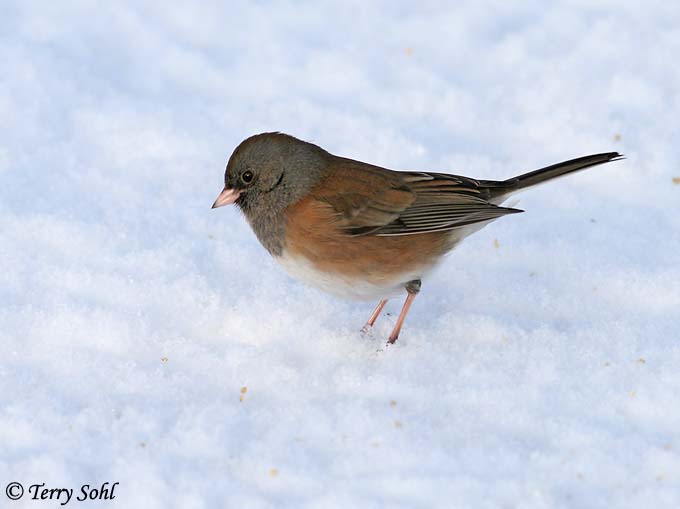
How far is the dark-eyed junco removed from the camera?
3.66 m

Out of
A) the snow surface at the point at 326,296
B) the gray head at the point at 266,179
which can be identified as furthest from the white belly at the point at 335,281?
the snow surface at the point at 326,296

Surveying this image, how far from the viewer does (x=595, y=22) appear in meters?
6.07

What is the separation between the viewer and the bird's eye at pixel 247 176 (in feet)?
12.5

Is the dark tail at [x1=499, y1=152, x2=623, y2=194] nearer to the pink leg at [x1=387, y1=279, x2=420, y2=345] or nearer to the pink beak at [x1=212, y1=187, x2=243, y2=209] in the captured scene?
the pink leg at [x1=387, y1=279, x2=420, y2=345]

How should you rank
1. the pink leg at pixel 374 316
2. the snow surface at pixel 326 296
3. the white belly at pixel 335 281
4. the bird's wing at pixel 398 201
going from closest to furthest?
1. the snow surface at pixel 326 296
2. the white belly at pixel 335 281
3. the bird's wing at pixel 398 201
4. the pink leg at pixel 374 316

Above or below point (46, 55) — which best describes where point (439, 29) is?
above

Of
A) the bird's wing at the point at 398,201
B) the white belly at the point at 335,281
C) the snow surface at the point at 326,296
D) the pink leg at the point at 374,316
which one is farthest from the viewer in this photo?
the pink leg at the point at 374,316

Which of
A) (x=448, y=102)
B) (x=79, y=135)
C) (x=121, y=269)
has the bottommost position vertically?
(x=121, y=269)

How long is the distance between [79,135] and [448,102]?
7.02 feet

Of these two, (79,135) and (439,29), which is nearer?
(79,135)

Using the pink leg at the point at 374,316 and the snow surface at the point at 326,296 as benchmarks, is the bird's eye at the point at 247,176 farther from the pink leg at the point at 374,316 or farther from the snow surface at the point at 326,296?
the pink leg at the point at 374,316

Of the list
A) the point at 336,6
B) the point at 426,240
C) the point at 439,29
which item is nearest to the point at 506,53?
the point at 439,29

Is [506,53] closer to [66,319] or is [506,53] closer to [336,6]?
[336,6]

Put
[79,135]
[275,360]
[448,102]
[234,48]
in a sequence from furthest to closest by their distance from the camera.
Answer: [234,48]
[448,102]
[79,135]
[275,360]
